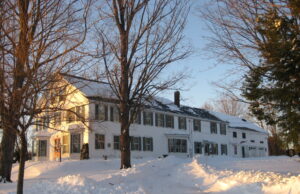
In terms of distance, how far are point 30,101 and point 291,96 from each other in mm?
8337

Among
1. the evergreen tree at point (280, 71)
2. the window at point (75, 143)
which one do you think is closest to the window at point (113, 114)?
the window at point (75, 143)

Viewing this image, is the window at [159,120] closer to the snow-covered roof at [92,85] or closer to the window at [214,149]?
the snow-covered roof at [92,85]

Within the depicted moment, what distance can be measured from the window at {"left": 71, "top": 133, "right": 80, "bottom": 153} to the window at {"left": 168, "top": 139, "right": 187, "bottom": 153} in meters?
10.9

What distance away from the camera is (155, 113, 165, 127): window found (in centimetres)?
3622

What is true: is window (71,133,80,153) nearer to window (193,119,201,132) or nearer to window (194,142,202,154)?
window (194,142,202,154)

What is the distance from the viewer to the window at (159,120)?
36222mm

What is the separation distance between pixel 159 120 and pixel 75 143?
976 cm

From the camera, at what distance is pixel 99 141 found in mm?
29016

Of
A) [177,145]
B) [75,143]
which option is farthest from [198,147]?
[75,143]

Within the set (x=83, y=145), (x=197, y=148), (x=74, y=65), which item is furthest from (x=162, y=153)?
(x=74, y=65)

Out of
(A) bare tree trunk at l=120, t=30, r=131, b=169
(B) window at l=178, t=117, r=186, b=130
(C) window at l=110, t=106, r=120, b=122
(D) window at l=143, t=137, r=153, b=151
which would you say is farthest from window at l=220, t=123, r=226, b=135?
(A) bare tree trunk at l=120, t=30, r=131, b=169

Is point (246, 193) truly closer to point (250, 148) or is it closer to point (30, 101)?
point (30, 101)

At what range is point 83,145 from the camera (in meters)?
28.6

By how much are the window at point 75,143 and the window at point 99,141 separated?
67.8 inches
